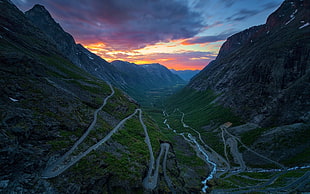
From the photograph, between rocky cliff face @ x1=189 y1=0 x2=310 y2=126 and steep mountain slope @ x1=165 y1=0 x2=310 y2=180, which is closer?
steep mountain slope @ x1=165 y1=0 x2=310 y2=180

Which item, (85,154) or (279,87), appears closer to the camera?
(85,154)

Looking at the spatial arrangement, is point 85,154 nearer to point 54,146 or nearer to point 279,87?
point 54,146

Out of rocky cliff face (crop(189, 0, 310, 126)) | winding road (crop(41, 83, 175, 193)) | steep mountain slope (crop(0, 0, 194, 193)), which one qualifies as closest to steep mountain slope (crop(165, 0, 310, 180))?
rocky cliff face (crop(189, 0, 310, 126))

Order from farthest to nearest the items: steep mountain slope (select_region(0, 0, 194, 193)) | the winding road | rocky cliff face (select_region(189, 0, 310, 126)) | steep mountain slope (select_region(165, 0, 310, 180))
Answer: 1. rocky cliff face (select_region(189, 0, 310, 126))
2. steep mountain slope (select_region(165, 0, 310, 180))
3. the winding road
4. steep mountain slope (select_region(0, 0, 194, 193))

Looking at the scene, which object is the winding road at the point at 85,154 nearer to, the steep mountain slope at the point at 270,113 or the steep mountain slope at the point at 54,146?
the steep mountain slope at the point at 54,146

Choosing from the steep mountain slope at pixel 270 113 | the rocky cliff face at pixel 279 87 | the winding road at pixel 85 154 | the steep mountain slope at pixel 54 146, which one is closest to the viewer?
the steep mountain slope at pixel 54 146

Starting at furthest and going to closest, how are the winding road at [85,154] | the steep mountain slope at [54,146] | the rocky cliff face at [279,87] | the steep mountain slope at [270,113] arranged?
the rocky cliff face at [279,87]
the steep mountain slope at [270,113]
the winding road at [85,154]
the steep mountain slope at [54,146]

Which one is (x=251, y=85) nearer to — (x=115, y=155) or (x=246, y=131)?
(x=246, y=131)

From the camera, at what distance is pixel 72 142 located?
125ft

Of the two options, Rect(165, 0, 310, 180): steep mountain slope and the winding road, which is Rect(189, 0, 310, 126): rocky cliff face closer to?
Rect(165, 0, 310, 180): steep mountain slope

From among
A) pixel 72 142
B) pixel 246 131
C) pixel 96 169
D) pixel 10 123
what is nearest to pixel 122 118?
pixel 72 142

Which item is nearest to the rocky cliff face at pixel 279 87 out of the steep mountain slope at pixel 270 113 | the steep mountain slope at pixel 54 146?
the steep mountain slope at pixel 270 113

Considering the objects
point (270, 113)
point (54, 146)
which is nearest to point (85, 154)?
point (54, 146)

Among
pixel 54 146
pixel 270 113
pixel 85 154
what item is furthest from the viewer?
pixel 270 113
